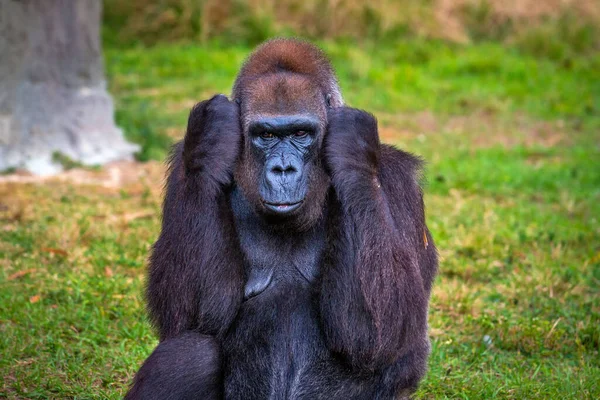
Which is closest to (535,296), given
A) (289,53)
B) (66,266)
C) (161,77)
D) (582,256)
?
(582,256)

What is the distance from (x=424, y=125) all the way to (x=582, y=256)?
4.94 metres

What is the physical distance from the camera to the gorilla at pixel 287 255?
13.5 ft

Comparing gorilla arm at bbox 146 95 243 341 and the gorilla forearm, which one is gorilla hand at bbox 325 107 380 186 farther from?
gorilla arm at bbox 146 95 243 341

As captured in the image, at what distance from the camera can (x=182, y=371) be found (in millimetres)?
3963

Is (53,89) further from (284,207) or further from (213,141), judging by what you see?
(284,207)

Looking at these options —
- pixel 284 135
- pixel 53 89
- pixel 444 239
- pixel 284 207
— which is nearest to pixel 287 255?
pixel 284 207

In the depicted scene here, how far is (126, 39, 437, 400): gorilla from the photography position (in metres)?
4.11

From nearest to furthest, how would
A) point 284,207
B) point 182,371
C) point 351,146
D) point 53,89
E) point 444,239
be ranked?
point 182,371 → point 284,207 → point 351,146 → point 444,239 → point 53,89

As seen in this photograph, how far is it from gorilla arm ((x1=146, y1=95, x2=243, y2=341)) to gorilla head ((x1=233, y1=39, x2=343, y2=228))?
109 mm

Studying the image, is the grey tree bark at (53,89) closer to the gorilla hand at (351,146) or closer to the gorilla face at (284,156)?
the gorilla face at (284,156)

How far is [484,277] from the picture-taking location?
6.87 metres

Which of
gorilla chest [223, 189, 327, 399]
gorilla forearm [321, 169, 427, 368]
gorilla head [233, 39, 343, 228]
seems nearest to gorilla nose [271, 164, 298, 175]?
gorilla head [233, 39, 343, 228]

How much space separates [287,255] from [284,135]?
59cm

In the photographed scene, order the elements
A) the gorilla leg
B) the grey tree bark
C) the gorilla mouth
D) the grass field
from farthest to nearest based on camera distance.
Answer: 1. the grey tree bark
2. the grass field
3. the gorilla mouth
4. the gorilla leg
